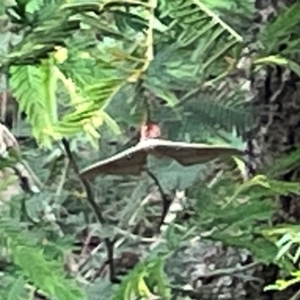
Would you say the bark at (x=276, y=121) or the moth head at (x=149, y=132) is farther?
the bark at (x=276, y=121)

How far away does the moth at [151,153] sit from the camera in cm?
66

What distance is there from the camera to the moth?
660 mm

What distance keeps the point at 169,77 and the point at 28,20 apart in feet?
0.43

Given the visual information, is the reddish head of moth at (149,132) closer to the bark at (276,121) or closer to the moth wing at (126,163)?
the moth wing at (126,163)

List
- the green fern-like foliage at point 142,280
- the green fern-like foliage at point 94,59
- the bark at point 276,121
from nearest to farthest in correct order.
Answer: the green fern-like foliage at point 94,59, the green fern-like foliage at point 142,280, the bark at point 276,121

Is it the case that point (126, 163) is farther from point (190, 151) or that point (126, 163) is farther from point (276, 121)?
point (276, 121)

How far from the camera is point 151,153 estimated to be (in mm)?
670

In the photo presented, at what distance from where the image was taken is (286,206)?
1036 mm

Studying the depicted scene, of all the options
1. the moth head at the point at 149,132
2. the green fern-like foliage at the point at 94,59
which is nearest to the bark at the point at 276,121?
the green fern-like foliage at the point at 94,59

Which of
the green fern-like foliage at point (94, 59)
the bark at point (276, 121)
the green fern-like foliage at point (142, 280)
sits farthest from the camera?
the bark at point (276, 121)

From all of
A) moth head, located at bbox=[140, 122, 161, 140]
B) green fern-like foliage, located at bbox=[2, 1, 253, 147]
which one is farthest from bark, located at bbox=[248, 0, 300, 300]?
moth head, located at bbox=[140, 122, 161, 140]

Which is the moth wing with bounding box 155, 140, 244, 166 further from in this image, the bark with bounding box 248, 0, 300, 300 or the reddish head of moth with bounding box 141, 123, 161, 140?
the bark with bounding box 248, 0, 300, 300

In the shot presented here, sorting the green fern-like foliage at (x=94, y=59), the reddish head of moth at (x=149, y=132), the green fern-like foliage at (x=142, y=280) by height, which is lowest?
the green fern-like foliage at (x=142, y=280)

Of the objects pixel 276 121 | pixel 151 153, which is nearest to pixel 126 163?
pixel 151 153
